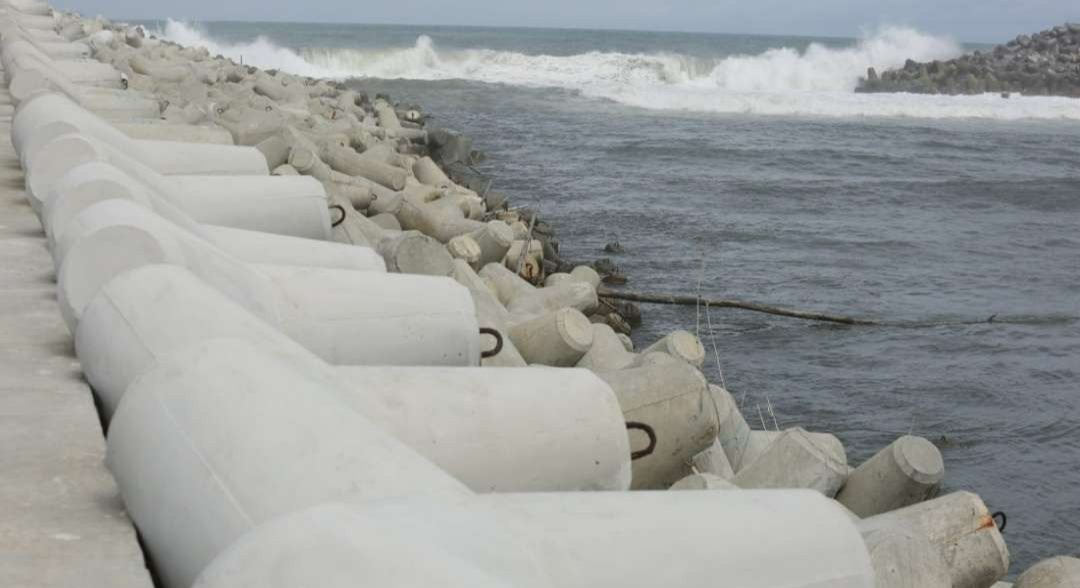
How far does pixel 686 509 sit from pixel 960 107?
3374 cm

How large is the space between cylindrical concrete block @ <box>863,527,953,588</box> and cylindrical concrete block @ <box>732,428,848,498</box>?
940mm

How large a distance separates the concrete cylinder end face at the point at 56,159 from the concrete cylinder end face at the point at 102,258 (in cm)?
129

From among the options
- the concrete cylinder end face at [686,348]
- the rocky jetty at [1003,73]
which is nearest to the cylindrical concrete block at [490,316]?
the concrete cylinder end face at [686,348]

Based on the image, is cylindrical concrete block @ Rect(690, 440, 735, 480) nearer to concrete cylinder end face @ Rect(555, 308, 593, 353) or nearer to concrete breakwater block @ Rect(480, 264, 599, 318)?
concrete cylinder end face @ Rect(555, 308, 593, 353)

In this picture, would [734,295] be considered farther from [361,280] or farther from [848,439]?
[361,280]

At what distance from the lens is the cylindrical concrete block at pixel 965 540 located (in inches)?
162

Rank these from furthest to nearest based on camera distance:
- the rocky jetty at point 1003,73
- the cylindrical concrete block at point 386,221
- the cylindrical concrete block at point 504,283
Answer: the rocky jetty at point 1003,73
the cylindrical concrete block at point 386,221
the cylindrical concrete block at point 504,283

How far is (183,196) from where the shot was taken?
16.5ft

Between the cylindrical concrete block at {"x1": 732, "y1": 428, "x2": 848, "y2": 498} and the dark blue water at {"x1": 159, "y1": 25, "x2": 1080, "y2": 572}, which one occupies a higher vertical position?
the cylindrical concrete block at {"x1": 732, "y1": 428, "x2": 848, "y2": 498}

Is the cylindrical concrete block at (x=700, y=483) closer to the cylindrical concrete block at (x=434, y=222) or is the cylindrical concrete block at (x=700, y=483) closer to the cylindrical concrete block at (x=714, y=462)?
the cylindrical concrete block at (x=714, y=462)

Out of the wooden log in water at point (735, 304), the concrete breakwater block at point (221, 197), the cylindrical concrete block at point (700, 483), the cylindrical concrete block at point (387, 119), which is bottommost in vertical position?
the wooden log in water at point (735, 304)

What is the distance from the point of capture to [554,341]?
5.51 metres

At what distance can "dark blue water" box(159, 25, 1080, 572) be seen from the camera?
723 centimetres

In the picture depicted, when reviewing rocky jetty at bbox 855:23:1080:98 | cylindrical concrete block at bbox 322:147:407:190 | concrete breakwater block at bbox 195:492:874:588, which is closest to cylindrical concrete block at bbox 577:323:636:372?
concrete breakwater block at bbox 195:492:874:588
